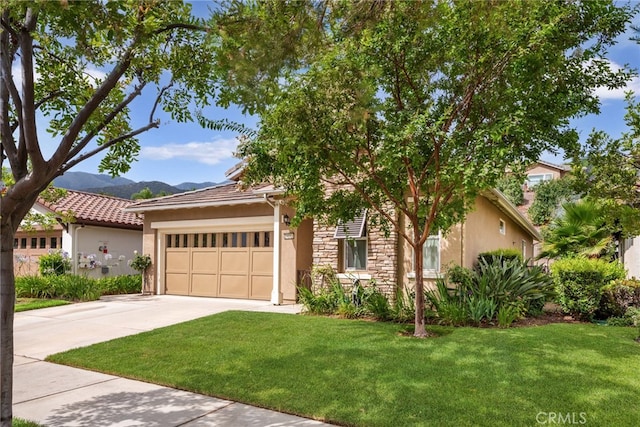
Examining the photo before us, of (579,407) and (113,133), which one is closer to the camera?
(579,407)

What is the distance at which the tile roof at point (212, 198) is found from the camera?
13.5 m

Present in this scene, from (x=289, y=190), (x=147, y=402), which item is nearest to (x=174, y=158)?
(x=289, y=190)

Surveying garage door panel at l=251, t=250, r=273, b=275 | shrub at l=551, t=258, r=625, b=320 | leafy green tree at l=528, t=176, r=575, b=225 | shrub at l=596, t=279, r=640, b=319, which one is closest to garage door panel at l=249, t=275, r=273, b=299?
garage door panel at l=251, t=250, r=273, b=275

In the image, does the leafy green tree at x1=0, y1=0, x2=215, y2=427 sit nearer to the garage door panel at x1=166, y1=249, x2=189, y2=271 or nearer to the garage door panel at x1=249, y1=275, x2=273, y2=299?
the garage door panel at x1=249, y1=275, x2=273, y2=299

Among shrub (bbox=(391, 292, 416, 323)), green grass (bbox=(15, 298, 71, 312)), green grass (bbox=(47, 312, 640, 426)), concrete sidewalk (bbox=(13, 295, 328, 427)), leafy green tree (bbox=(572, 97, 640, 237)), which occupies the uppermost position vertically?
leafy green tree (bbox=(572, 97, 640, 237))

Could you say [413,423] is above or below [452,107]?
below

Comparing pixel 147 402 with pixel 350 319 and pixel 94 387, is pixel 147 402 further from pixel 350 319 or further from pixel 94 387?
pixel 350 319

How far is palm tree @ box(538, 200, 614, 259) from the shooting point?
15367mm

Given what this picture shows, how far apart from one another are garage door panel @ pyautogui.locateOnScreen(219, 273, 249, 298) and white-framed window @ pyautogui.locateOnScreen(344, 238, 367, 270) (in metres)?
3.59

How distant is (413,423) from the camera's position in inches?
172

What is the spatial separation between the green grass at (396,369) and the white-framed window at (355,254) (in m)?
3.09

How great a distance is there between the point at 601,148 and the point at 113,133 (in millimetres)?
6707

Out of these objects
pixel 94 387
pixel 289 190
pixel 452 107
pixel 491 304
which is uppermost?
pixel 452 107

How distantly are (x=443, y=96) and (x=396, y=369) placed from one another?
453cm
